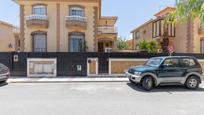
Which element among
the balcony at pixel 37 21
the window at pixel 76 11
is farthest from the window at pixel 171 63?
the balcony at pixel 37 21

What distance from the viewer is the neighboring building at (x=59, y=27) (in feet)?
79.9

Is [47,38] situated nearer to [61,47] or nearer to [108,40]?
[61,47]

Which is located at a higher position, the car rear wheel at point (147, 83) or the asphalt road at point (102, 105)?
the car rear wheel at point (147, 83)

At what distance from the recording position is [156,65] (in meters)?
13.4

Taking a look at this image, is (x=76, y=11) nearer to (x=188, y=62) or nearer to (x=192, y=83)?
(x=188, y=62)

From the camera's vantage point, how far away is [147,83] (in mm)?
12828

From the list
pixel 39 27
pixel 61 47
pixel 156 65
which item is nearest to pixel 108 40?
pixel 61 47

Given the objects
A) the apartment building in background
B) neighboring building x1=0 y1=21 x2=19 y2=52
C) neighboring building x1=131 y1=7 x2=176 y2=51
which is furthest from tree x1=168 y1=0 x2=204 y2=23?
neighboring building x1=0 y1=21 x2=19 y2=52

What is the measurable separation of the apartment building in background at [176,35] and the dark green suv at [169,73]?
36.9ft

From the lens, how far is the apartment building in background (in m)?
28.0

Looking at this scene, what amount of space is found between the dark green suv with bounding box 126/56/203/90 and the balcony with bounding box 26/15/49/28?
13088 mm

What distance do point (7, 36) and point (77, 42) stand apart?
15976 millimetres

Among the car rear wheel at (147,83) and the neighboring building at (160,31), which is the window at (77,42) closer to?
the neighboring building at (160,31)

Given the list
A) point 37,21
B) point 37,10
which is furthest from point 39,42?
point 37,10
